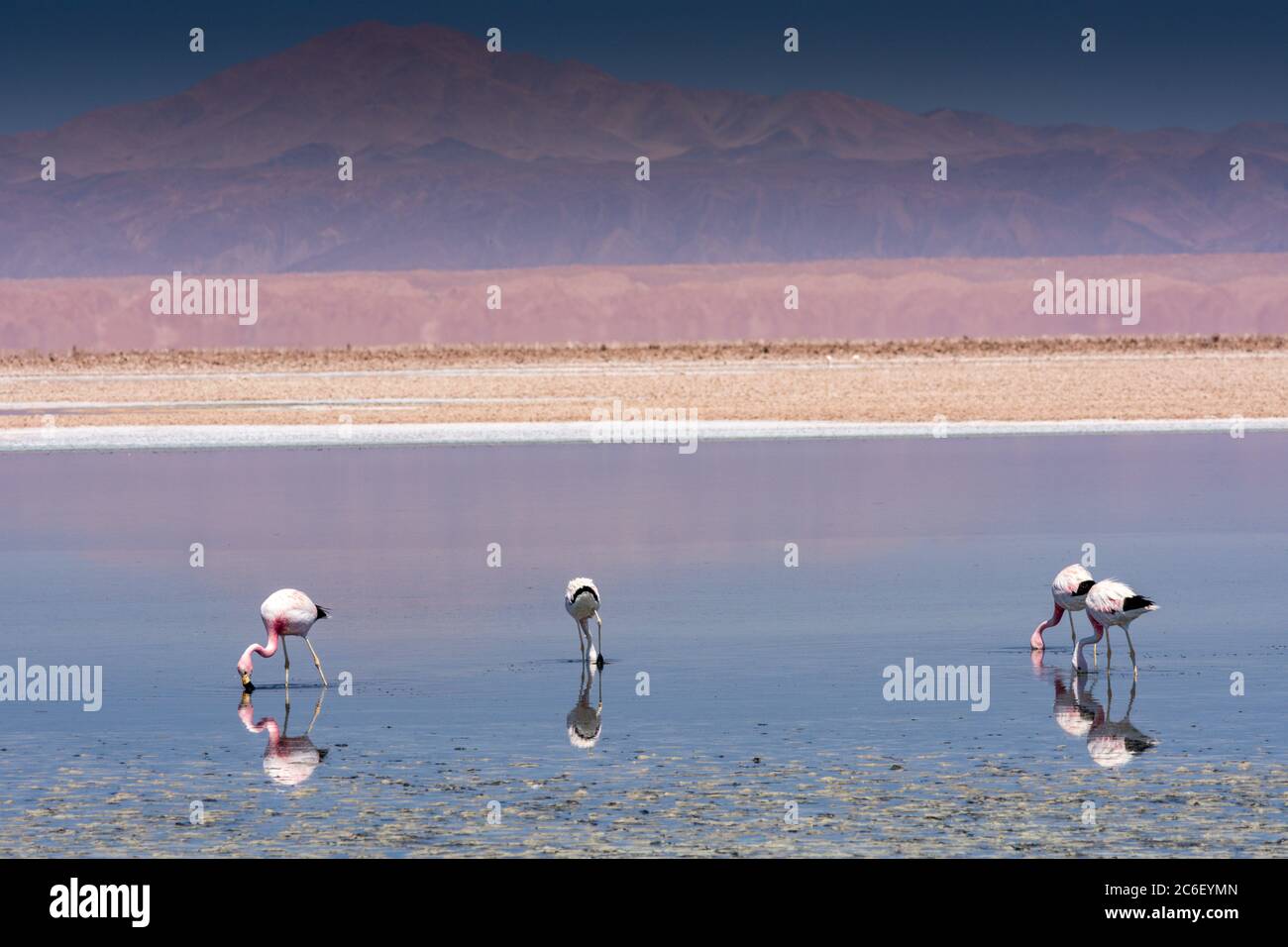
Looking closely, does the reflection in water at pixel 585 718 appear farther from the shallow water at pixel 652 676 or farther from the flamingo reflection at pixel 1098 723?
the flamingo reflection at pixel 1098 723

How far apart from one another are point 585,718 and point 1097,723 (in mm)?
2699

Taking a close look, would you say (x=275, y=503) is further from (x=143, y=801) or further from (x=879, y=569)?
(x=143, y=801)

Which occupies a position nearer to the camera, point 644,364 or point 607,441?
point 607,441

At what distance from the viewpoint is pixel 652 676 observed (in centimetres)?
1262

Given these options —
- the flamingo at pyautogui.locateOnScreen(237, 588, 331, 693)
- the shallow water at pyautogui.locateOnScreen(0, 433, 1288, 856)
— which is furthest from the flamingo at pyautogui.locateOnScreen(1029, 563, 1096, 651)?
the flamingo at pyautogui.locateOnScreen(237, 588, 331, 693)

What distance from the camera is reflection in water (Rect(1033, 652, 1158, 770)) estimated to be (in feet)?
33.9

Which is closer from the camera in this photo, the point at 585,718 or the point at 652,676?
the point at 585,718

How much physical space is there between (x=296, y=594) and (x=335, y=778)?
277 cm

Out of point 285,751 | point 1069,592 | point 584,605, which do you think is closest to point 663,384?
point 1069,592

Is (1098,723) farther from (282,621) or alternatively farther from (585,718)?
(282,621)

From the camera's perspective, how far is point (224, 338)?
14762 centimetres

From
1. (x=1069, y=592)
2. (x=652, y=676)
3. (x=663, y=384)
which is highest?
(x=663, y=384)

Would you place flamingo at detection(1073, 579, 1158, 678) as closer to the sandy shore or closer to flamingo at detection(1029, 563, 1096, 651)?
flamingo at detection(1029, 563, 1096, 651)

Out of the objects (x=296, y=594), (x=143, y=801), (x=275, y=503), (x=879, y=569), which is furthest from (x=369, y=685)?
(x=275, y=503)
